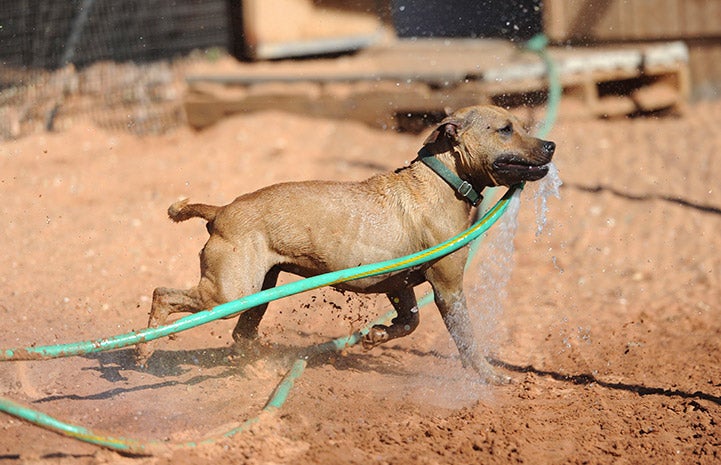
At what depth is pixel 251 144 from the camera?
1151 cm

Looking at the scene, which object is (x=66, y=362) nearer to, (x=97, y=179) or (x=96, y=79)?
(x=97, y=179)

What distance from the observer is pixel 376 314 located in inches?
290

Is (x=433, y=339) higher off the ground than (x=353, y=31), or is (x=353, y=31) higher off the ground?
(x=353, y=31)

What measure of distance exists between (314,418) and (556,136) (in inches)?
259

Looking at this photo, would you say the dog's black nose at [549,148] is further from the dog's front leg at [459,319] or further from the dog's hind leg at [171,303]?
the dog's hind leg at [171,303]

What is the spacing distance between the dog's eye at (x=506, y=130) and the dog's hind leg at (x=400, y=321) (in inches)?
48.8

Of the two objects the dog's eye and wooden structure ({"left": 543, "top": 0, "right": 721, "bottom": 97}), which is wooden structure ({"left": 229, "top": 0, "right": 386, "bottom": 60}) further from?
the dog's eye

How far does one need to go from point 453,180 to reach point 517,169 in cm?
40

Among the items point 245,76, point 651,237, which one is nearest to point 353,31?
point 245,76

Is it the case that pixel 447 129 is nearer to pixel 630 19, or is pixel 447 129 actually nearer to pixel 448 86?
pixel 448 86

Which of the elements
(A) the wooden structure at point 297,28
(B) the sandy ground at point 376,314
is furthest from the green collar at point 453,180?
(A) the wooden structure at point 297,28

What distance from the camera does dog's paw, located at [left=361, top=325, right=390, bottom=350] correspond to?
236 inches

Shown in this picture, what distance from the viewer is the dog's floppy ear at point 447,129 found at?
220 inches

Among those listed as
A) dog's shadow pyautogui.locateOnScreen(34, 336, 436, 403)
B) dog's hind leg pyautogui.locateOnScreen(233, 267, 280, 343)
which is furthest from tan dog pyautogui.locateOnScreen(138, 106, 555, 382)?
dog's shadow pyautogui.locateOnScreen(34, 336, 436, 403)
